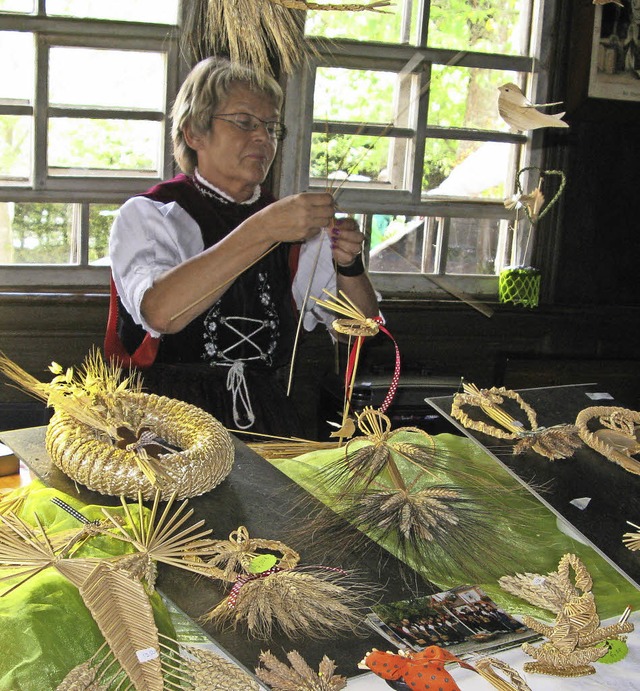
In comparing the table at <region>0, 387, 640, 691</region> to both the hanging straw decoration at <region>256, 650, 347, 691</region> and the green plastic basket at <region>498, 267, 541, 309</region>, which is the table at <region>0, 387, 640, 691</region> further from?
the green plastic basket at <region>498, 267, 541, 309</region>

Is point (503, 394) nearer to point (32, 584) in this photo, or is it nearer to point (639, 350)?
point (32, 584)

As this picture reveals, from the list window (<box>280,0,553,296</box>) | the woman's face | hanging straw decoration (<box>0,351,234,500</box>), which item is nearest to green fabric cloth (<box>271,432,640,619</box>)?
hanging straw decoration (<box>0,351,234,500</box>)

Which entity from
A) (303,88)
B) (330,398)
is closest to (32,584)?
(330,398)

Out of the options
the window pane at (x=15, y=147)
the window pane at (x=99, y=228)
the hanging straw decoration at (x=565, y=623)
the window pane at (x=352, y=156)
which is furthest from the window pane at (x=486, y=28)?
the hanging straw decoration at (x=565, y=623)

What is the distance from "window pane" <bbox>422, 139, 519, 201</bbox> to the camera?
2678 millimetres

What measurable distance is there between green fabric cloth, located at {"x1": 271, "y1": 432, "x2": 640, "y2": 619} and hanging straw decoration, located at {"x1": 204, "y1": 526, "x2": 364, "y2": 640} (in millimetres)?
111

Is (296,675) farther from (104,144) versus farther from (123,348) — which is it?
(104,144)

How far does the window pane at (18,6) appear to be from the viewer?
2.22 metres

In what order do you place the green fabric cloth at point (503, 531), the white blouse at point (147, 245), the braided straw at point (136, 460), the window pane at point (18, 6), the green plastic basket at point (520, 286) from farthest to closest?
the green plastic basket at point (520, 286) < the window pane at point (18, 6) < the white blouse at point (147, 245) < the braided straw at point (136, 460) < the green fabric cloth at point (503, 531)

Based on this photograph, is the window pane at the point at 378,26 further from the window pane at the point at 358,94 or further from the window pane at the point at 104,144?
the window pane at the point at 104,144

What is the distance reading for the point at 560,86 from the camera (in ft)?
8.91

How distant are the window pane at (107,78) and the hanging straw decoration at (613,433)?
5.62ft

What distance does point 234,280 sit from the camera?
166 centimetres

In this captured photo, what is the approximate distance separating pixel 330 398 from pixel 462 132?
977 mm
